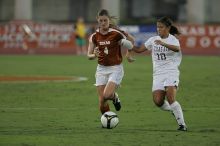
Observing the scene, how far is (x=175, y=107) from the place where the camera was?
13.6 m

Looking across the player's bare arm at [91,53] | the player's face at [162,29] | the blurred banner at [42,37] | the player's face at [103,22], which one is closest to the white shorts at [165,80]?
the player's face at [162,29]

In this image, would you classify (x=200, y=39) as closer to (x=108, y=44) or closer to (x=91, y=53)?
(x=108, y=44)

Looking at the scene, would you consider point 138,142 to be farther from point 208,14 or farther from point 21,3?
point 208,14

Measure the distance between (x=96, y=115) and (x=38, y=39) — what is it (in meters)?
31.3

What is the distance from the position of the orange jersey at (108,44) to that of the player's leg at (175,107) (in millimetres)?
1304

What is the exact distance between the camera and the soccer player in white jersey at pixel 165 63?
→ 1370 centimetres

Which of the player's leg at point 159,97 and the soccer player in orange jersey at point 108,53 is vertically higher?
the soccer player in orange jersey at point 108,53

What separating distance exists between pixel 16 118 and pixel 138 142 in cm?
424

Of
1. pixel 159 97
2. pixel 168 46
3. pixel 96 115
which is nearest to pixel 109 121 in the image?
pixel 159 97

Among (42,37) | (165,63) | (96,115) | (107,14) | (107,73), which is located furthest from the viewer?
(42,37)

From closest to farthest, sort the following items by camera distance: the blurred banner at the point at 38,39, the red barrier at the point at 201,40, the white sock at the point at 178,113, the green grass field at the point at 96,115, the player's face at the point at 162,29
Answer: the green grass field at the point at 96,115
the white sock at the point at 178,113
the player's face at the point at 162,29
the red barrier at the point at 201,40
the blurred banner at the point at 38,39

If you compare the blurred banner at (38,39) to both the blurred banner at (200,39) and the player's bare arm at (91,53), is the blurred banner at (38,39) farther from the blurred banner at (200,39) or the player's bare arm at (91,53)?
the player's bare arm at (91,53)

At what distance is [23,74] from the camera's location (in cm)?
2988

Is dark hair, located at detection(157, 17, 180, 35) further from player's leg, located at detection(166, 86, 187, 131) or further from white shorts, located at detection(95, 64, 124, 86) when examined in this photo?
white shorts, located at detection(95, 64, 124, 86)
